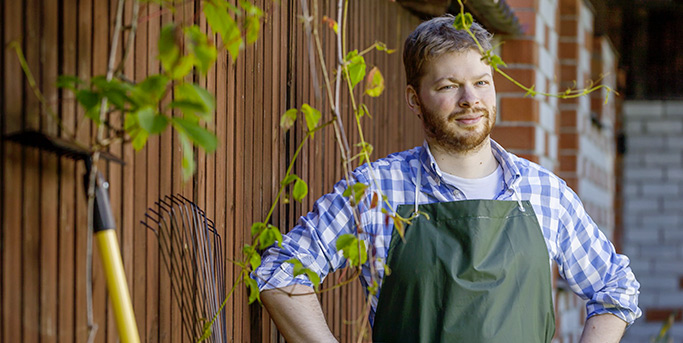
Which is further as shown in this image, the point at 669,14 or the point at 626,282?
the point at 669,14

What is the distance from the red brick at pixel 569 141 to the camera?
17.5 feet

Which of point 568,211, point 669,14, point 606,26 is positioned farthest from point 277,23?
point 669,14

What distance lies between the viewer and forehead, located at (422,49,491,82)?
2154 millimetres

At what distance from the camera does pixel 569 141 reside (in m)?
5.36

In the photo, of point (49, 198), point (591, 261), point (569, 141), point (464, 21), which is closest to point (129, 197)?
point (49, 198)

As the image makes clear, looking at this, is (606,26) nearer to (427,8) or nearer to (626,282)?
(427,8)

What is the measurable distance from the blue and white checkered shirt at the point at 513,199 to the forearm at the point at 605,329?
16mm

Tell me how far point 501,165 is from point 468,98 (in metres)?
0.25

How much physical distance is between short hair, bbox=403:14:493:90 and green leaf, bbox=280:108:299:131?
427mm

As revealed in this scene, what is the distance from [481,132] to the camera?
2.16 meters

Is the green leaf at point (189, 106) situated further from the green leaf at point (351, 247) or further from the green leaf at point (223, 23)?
the green leaf at point (351, 247)

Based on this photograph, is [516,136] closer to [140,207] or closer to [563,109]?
[563,109]

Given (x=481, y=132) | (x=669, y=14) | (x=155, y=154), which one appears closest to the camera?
(x=155, y=154)

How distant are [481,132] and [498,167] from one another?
16 cm
